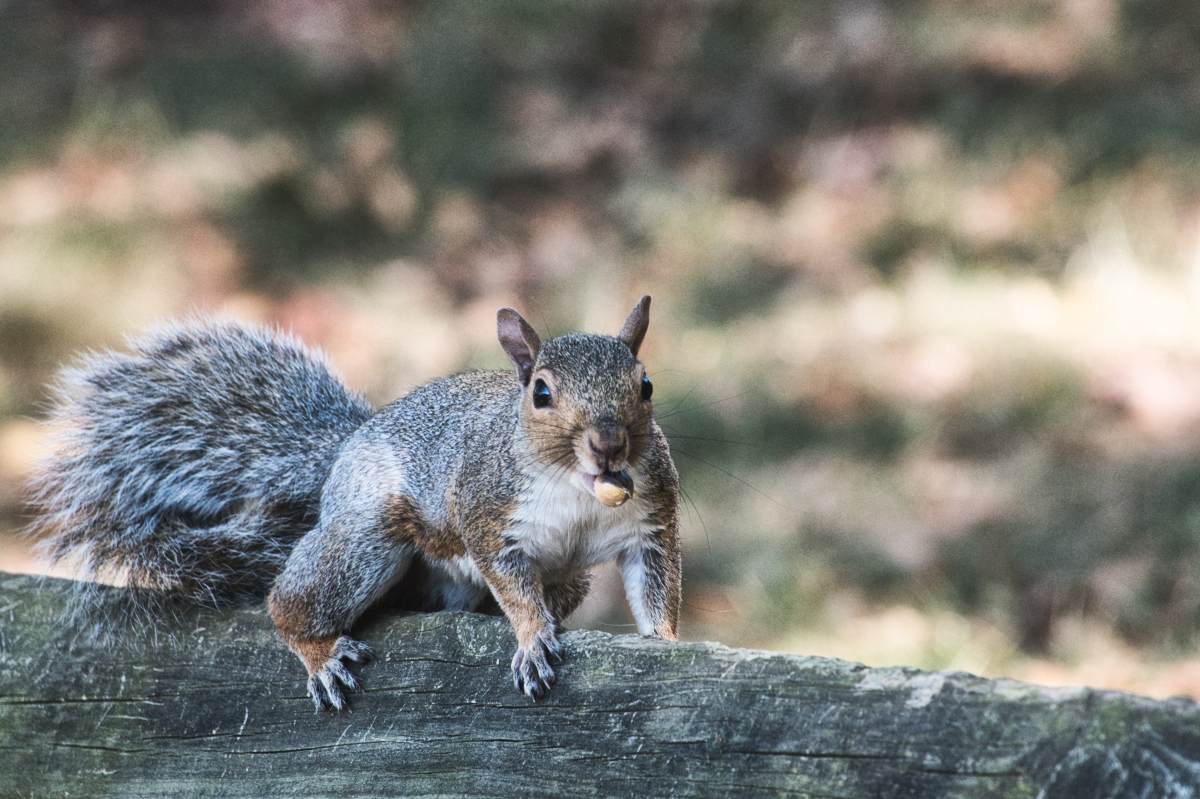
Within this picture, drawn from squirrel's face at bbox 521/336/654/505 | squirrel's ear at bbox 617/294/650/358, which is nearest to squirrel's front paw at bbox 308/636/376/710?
squirrel's face at bbox 521/336/654/505

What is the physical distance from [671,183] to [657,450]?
2.90 meters

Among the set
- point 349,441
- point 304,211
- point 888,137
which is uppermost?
point 888,137

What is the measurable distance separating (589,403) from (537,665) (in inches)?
12.2

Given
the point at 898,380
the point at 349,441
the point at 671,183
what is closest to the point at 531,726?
the point at 349,441

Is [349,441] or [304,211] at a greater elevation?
[304,211]

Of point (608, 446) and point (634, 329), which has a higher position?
point (634, 329)

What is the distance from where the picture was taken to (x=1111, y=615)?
248 cm

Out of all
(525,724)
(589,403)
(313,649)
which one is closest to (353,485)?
(313,649)

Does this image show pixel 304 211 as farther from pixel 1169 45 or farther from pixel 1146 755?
pixel 1146 755

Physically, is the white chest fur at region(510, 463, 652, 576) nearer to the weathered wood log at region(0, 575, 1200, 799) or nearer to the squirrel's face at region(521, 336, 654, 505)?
the squirrel's face at region(521, 336, 654, 505)

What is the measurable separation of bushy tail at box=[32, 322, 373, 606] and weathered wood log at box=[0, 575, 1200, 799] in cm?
11

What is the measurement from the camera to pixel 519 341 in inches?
59.7

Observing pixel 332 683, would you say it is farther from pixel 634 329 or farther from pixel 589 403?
pixel 634 329

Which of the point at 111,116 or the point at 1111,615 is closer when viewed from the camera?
the point at 1111,615
